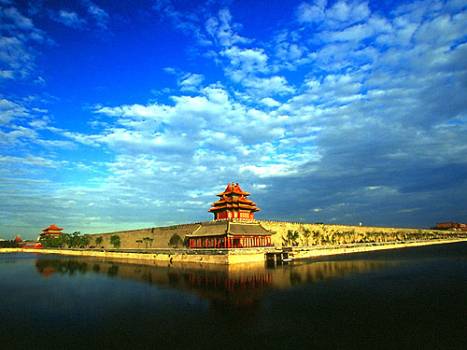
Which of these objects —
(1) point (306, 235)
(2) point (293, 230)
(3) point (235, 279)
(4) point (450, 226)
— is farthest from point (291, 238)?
(4) point (450, 226)

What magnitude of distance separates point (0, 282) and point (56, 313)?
24628 millimetres

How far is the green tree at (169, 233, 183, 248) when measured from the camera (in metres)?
69.2

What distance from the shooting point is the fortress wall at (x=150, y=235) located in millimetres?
69625

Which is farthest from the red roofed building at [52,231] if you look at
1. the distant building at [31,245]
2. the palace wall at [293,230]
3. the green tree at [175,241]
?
the green tree at [175,241]

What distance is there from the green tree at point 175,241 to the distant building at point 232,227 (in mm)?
4757

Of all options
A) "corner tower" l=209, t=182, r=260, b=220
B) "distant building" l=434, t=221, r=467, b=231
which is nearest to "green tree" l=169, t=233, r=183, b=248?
"corner tower" l=209, t=182, r=260, b=220

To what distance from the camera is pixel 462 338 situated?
17.4m

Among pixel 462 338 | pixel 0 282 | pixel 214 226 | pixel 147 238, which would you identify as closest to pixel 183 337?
pixel 462 338

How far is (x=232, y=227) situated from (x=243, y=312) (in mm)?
32352

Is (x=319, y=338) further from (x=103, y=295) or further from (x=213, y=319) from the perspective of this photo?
(x=103, y=295)

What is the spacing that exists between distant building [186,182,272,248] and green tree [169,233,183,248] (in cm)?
476

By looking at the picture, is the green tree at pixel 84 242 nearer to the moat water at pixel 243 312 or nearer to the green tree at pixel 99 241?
the green tree at pixel 99 241

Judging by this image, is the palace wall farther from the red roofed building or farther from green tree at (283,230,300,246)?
the red roofed building

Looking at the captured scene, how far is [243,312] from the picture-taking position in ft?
76.8
